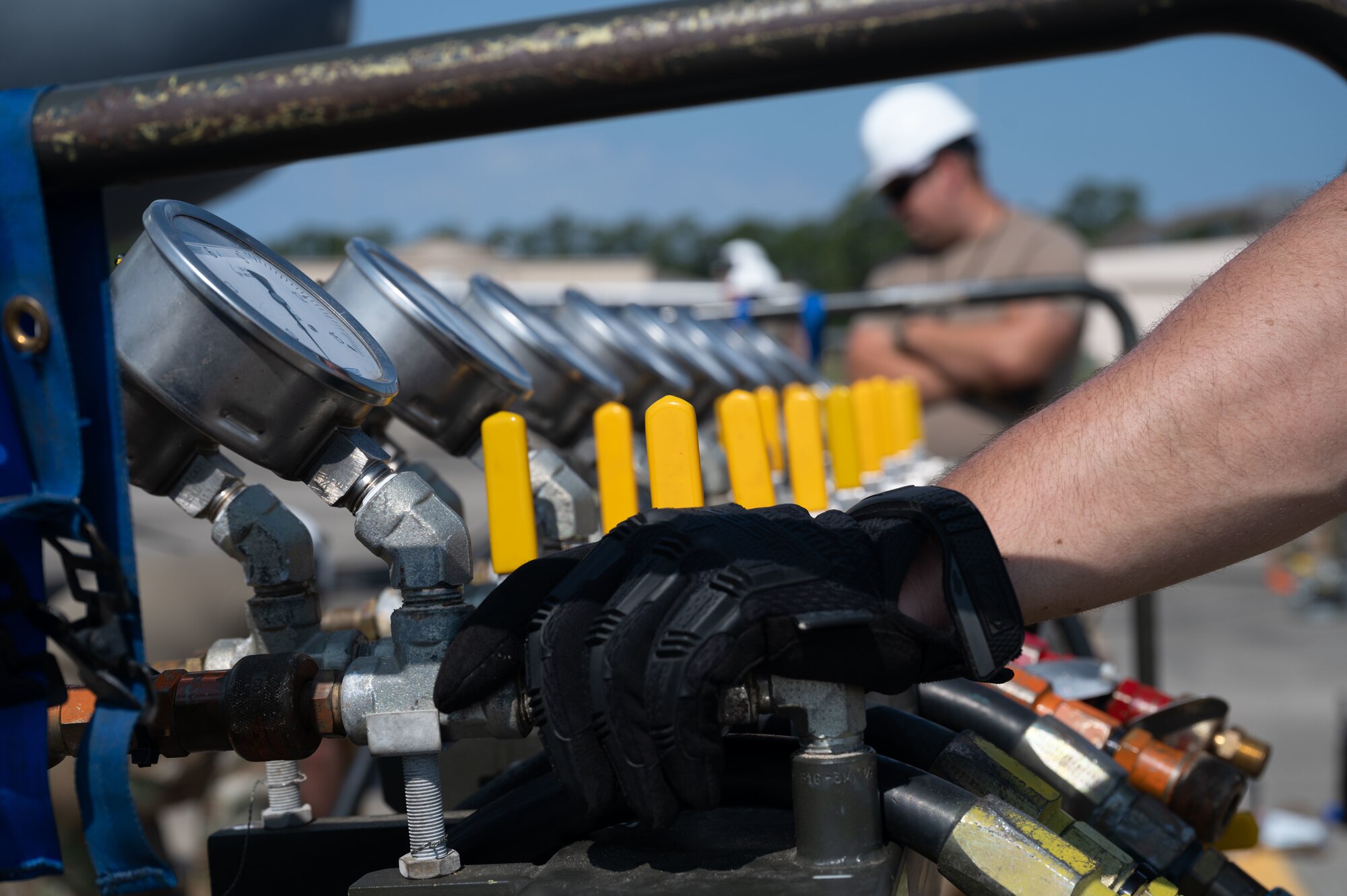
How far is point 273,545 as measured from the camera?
991mm

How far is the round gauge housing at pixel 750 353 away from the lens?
285 cm

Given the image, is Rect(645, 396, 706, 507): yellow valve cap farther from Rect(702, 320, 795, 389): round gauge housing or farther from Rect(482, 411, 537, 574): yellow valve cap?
Rect(702, 320, 795, 389): round gauge housing

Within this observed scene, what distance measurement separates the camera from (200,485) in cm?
98

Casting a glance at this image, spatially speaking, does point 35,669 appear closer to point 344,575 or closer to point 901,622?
point 901,622

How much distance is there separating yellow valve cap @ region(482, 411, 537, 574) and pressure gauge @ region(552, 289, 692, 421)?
763 mm

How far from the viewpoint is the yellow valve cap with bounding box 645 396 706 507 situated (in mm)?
965

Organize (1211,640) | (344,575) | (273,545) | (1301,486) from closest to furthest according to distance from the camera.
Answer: (1301,486), (273,545), (344,575), (1211,640)

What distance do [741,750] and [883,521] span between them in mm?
214

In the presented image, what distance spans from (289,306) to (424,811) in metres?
0.40

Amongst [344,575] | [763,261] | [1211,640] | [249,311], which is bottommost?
[1211,640]

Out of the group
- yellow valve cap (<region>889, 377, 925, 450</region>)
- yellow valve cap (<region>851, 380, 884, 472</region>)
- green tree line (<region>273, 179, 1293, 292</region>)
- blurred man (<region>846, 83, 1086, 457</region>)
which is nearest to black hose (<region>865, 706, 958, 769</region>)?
yellow valve cap (<region>851, 380, 884, 472</region>)

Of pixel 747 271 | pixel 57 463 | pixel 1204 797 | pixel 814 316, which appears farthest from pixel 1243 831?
pixel 747 271

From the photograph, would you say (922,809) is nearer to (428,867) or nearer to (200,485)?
(428,867)

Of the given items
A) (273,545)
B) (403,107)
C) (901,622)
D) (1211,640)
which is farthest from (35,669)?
(1211,640)
